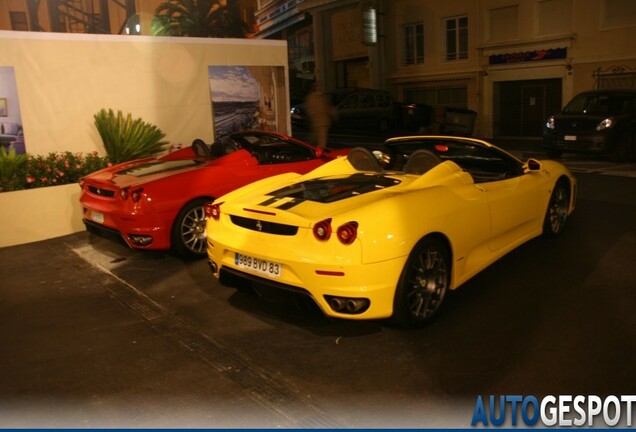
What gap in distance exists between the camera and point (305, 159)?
303 inches

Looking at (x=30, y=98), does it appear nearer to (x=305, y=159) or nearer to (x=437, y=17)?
(x=305, y=159)

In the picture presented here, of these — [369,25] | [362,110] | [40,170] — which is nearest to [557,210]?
[40,170]

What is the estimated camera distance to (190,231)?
248 inches

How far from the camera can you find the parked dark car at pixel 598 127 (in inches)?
508

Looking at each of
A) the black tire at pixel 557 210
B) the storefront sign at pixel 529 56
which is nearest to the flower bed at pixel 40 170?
the black tire at pixel 557 210

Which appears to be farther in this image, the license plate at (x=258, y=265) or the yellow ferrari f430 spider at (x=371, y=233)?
the license plate at (x=258, y=265)

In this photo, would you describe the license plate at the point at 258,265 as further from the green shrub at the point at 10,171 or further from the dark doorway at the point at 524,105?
the dark doorway at the point at 524,105

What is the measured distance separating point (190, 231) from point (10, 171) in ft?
10.7

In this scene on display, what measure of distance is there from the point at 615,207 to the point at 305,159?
439 centimetres

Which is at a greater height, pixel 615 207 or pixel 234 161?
pixel 234 161

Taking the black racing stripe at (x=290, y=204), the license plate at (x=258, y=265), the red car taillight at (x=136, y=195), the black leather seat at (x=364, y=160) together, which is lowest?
the license plate at (x=258, y=265)

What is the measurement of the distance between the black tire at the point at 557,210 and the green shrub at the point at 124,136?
6579 millimetres

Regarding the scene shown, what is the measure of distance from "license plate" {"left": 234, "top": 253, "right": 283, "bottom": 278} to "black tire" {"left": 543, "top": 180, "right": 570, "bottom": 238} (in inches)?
133

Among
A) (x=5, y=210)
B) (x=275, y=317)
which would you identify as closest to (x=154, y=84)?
(x=5, y=210)
